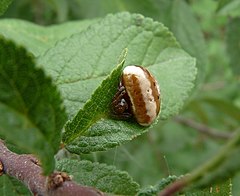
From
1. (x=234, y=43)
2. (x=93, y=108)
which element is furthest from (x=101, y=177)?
(x=234, y=43)

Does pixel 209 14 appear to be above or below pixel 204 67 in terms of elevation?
above

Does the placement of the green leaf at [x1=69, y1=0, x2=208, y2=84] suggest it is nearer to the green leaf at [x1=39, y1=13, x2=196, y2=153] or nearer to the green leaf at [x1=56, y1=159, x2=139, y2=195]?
the green leaf at [x1=39, y1=13, x2=196, y2=153]

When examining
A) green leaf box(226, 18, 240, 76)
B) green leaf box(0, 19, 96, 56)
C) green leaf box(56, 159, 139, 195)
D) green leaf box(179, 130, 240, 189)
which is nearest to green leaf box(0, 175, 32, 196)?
green leaf box(56, 159, 139, 195)

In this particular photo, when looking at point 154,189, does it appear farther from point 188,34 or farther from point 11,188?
point 188,34

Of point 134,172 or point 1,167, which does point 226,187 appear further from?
point 134,172

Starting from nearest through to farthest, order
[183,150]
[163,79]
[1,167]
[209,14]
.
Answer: [1,167] → [163,79] → [209,14] → [183,150]

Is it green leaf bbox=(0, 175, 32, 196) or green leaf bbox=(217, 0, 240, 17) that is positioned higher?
green leaf bbox=(217, 0, 240, 17)

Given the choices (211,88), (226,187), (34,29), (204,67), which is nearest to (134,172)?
(204,67)
